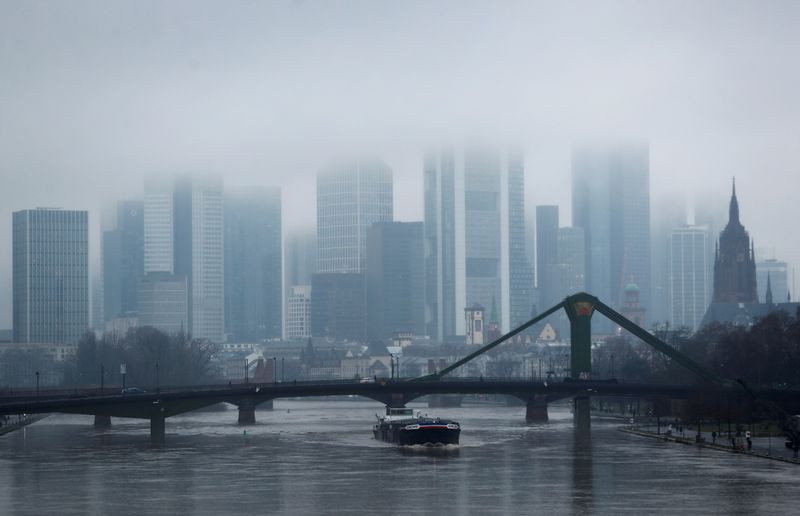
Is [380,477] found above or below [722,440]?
below

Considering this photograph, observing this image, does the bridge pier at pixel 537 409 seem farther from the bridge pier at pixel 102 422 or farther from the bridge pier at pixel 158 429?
the bridge pier at pixel 158 429

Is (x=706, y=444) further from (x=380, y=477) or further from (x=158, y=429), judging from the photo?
(x=158, y=429)

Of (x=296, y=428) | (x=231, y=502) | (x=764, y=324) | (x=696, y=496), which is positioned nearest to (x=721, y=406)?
(x=764, y=324)

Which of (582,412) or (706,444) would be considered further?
(582,412)

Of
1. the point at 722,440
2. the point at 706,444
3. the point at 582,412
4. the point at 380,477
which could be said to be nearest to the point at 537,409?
the point at 582,412

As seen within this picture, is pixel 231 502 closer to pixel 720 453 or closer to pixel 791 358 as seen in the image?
pixel 720 453
